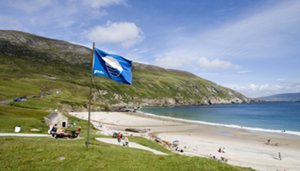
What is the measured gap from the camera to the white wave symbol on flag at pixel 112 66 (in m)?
17.8

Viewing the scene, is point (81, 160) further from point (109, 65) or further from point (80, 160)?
point (109, 65)

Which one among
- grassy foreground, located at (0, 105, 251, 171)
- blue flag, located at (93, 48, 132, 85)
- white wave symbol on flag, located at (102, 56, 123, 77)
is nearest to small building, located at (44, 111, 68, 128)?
grassy foreground, located at (0, 105, 251, 171)

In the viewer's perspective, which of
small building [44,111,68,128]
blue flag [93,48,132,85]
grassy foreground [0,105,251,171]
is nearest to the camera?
grassy foreground [0,105,251,171]

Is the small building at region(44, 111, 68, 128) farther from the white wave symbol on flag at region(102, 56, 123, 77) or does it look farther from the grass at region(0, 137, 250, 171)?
the white wave symbol on flag at region(102, 56, 123, 77)

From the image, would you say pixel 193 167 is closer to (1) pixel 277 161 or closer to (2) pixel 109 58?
(2) pixel 109 58

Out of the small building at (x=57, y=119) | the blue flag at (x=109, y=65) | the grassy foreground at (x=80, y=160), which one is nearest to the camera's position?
the grassy foreground at (x=80, y=160)

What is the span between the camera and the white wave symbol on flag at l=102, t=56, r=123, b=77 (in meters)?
17.8

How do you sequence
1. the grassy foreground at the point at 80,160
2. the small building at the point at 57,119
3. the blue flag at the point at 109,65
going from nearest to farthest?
the grassy foreground at the point at 80,160
the blue flag at the point at 109,65
the small building at the point at 57,119

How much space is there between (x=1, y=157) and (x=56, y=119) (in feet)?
97.9

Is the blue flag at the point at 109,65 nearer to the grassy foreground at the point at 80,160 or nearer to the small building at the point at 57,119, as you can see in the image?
the grassy foreground at the point at 80,160

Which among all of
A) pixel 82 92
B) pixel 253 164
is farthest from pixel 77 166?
pixel 82 92

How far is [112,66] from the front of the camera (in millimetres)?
17828

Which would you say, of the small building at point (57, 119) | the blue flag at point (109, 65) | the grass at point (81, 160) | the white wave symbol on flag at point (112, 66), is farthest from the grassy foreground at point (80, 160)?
the small building at point (57, 119)

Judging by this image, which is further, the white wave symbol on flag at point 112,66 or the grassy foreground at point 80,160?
the white wave symbol on flag at point 112,66
